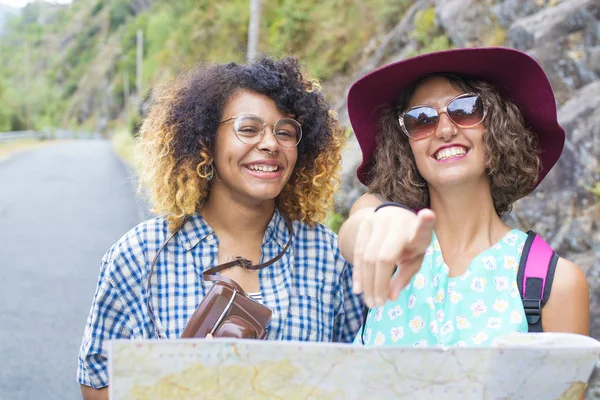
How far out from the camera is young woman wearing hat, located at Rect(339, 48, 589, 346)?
194 centimetres

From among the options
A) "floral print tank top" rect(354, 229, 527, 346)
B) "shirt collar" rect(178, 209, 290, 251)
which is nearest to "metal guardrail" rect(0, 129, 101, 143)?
"shirt collar" rect(178, 209, 290, 251)

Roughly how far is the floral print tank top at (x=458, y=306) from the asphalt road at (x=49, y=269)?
2151 mm

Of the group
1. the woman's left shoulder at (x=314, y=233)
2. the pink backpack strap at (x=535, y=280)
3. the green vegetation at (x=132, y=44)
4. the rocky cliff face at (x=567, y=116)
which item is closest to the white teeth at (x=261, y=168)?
the woman's left shoulder at (x=314, y=233)

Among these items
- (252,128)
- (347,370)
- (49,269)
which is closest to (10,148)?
(49,269)

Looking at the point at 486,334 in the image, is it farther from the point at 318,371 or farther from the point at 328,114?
the point at 328,114

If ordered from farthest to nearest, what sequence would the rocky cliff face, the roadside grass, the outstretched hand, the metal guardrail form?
the metal guardrail → the roadside grass → the rocky cliff face → the outstretched hand

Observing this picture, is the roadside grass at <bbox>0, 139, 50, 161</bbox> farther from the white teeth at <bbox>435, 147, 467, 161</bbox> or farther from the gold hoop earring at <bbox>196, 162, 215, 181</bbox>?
the white teeth at <bbox>435, 147, 467, 161</bbox>

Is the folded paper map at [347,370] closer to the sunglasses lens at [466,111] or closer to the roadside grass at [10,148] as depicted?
the sunglasses lens at [466,111]

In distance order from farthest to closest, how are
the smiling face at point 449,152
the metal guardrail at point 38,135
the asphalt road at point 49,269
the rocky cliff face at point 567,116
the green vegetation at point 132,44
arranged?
the metal guardrail at point 38,135 < the green vegetation at point 132,44 < the rocky cliff face at point 567,116 < the asphalt road at point 49,269 < the smiling face at point 449,152

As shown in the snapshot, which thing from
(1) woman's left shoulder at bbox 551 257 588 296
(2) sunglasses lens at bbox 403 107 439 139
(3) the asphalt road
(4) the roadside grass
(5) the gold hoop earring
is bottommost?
(3) the asphalt road

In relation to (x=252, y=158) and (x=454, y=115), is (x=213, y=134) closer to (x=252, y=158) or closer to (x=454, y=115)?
(x=252, y=158)

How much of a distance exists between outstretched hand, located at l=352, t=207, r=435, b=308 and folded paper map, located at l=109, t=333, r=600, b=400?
0.13 m

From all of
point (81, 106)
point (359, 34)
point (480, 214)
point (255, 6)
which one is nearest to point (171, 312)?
point (480, 214)

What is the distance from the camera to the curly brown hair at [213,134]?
2.36 metres
